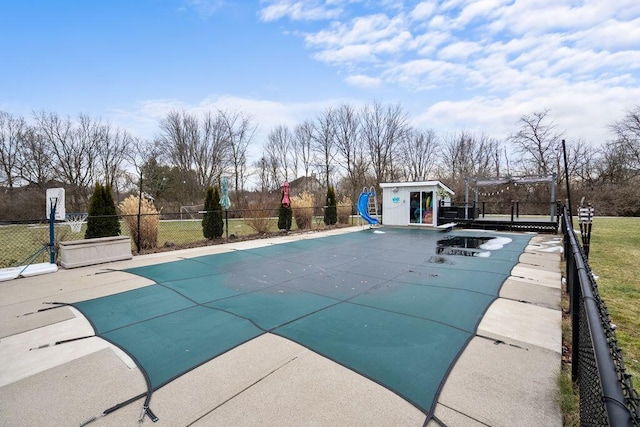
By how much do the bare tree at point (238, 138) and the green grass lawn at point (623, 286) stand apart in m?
28.7

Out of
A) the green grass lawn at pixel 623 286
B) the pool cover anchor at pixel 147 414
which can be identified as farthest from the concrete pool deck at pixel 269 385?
the green grass lawn at pixel 623 286

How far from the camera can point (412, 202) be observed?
15461mm

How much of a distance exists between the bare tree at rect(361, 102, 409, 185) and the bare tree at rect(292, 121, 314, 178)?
6319mm

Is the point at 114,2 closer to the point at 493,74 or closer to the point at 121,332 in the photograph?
the point at 121,332

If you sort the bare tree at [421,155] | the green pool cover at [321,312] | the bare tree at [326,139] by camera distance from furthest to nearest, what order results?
the bare tree at [421,155] → the bare tree at [326,139] → the green pool cover at [321,312]

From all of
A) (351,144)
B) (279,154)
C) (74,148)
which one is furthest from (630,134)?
(74,148)

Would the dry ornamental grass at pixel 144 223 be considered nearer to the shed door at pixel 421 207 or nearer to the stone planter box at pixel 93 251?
the stone planter box at pixel 93 251

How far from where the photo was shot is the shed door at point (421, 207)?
15.0m

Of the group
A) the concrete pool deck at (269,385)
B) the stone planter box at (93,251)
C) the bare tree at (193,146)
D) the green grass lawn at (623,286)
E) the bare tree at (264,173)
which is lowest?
the green grass lawn at (623,286)

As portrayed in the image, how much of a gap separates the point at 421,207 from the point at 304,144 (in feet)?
72.2

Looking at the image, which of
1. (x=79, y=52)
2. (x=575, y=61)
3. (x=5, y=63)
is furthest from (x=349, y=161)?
(x=5, y=63)

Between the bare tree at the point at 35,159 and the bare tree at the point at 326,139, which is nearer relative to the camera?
the bare tree at the point at 35,159

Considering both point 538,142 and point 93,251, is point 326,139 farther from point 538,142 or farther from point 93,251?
point 93,251

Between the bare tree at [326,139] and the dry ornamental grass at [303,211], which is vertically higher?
the bare tree at [326,139]
